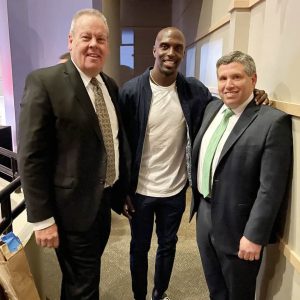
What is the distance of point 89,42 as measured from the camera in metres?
1.35

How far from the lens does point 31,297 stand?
1427mm

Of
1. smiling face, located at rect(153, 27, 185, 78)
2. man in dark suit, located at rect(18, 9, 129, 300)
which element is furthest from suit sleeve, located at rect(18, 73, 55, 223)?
smiling face, located at rect(153, 27, 185, 78)

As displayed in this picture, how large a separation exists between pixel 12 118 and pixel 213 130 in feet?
13.3

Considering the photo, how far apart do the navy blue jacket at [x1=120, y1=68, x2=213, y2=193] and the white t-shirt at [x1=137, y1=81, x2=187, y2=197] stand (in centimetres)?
3

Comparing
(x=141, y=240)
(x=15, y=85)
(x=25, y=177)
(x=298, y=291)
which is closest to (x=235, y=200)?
(x=298, y=291)

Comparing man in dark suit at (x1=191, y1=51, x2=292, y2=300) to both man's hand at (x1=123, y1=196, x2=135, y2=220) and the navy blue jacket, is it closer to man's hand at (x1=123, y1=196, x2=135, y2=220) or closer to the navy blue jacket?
the navy blue jacket


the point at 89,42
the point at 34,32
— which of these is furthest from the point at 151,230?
the point at 34,32

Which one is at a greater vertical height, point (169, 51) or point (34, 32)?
point (34, 32)

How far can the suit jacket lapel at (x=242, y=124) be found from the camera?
4.42 ft

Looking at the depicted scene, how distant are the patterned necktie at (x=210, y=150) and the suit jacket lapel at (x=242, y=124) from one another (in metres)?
0.07

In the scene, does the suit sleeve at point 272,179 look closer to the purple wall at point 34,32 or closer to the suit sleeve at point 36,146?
the suit sleeve at point 36,146

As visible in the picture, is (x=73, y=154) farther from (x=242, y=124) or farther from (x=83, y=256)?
(x=242, y=124)

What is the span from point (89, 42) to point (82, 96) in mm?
221

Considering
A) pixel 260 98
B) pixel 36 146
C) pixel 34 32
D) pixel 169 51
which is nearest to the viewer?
pixel 36 146
